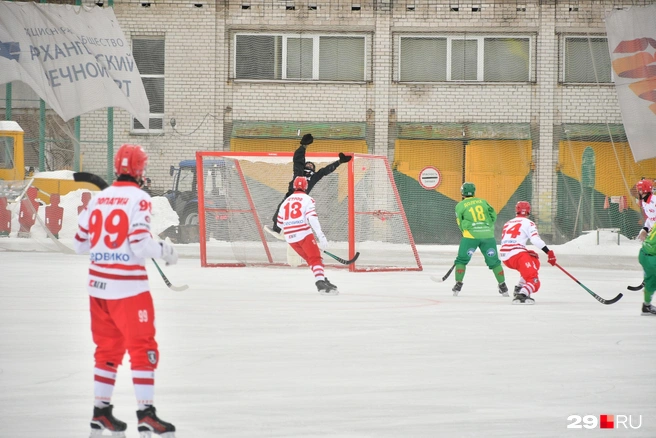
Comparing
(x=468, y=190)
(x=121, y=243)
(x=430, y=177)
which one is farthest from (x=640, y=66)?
(x=121, y=243)

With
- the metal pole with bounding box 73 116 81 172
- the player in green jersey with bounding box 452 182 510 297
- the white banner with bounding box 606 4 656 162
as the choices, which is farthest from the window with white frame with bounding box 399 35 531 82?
the player in green jersey with bounding box 452 182 510 297

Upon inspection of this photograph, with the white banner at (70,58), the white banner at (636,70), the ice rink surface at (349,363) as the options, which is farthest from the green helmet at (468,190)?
the white banner at (636,70)

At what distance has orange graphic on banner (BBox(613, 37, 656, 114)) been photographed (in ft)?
71.7

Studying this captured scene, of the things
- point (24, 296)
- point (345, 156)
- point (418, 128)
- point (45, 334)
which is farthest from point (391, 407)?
point (418, 128)

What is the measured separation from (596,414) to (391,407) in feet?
3.15

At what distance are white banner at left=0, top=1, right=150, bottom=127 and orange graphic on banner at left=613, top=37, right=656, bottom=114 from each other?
1005 centimetres

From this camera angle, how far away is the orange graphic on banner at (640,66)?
21.9 m

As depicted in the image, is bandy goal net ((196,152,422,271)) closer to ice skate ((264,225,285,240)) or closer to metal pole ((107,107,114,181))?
ice skate ((264,225,285,240))

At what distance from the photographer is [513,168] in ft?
78.4

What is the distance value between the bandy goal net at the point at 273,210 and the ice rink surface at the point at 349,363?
3.37 metres

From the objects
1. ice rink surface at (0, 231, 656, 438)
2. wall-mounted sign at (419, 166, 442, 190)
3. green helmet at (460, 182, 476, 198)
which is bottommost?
ice rink surface at (0, 231, 656, 438)

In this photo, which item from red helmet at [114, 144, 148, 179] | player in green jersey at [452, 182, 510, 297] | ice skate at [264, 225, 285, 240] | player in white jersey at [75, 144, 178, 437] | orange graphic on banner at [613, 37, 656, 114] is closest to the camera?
player in white jersey at [75, 144, 178, 437]

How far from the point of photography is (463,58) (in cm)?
2411

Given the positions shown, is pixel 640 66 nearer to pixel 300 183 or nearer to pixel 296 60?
pixel 296 60
